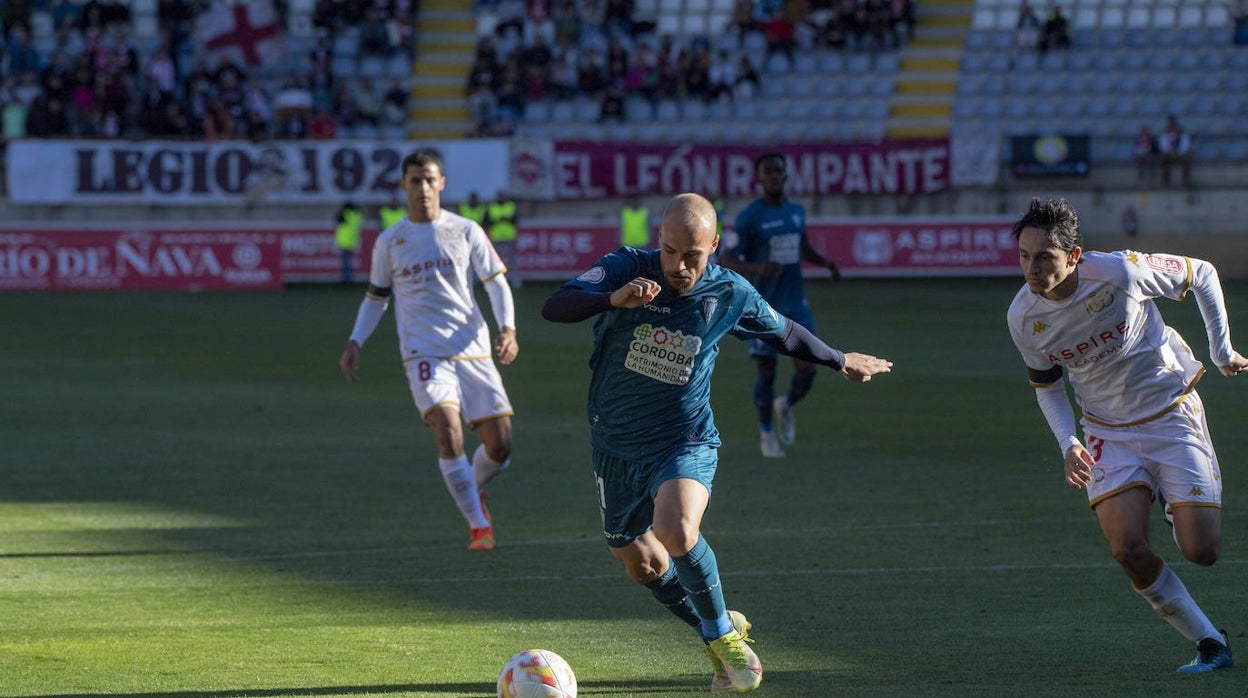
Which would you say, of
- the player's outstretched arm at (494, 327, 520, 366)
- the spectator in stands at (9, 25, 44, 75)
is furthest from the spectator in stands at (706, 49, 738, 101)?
the player's outstretched arm at (494, 327, 520, 366)

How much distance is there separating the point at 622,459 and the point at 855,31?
3486 centimetres

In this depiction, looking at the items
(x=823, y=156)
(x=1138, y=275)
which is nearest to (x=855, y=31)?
(x=823, y=156)

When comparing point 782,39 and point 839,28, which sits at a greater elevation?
point 839,28

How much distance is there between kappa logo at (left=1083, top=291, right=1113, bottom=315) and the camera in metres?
6.35

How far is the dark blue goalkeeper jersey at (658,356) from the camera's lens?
245 inches

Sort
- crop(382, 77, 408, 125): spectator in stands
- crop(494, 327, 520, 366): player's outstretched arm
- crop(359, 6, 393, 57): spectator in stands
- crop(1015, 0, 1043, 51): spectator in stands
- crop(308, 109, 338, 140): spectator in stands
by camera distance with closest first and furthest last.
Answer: crop(494, 327, 520, 366): player's outstretched arm
crop(308, 109, 338, 140): spectator in stands
crop(382, 77, 408, 125): spectator in stands
crop(1015, 0, 1043, 51): spectator in stands
crop(359, 6, 393, 57): spectator in stands

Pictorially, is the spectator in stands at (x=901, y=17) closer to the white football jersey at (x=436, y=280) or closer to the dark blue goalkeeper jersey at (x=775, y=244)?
the dark blue goalkeeper jersey at (x=775, y=244)

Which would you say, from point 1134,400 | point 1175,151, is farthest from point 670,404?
point 1175,151

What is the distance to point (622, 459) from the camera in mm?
6340

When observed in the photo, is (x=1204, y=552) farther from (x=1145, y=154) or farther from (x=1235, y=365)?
(x=1145, y=154)

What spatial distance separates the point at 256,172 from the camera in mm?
37406

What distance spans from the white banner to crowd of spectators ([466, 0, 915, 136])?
1418mm

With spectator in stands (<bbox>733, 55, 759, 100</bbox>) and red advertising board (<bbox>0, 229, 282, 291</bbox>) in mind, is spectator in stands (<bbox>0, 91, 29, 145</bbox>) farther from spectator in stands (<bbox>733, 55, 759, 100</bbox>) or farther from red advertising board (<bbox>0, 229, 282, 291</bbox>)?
spectator in stands (<bbox>733, 55, 759, 100</bbox>)

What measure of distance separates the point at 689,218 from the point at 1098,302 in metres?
1.65
